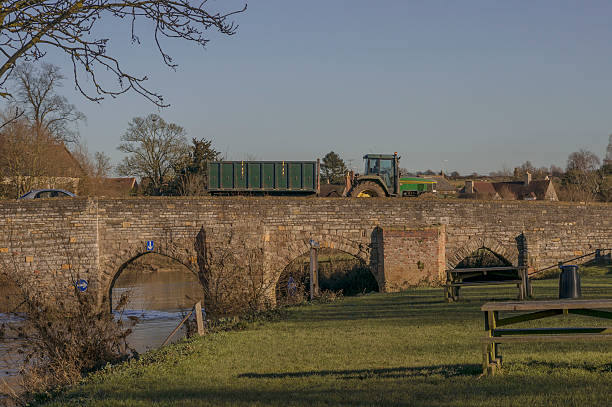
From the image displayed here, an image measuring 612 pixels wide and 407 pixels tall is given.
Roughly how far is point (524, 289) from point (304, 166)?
1250cm

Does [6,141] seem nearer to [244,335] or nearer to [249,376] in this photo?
[244,335]

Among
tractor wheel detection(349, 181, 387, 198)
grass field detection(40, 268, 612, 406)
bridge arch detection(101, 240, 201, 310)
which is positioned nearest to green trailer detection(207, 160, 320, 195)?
tractor wheel detection(349, 181, 387, 198)

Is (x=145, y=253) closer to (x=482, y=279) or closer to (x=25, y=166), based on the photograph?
(x=482, y=279)

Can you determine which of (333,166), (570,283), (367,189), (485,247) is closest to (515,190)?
(333,166)

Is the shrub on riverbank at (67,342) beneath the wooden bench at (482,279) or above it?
beneath

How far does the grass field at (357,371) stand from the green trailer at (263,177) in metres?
13.4

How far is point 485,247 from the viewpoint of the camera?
21.7m

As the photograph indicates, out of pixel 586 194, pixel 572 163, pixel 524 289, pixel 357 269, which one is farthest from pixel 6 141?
pixel 572 163

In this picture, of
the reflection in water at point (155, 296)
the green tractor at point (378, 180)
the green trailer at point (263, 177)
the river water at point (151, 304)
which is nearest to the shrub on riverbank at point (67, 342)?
the river water at point (151, 304)

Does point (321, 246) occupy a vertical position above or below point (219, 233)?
Result: below

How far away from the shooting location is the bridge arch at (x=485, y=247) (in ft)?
70.4

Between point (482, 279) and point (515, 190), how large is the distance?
56845 millimetres

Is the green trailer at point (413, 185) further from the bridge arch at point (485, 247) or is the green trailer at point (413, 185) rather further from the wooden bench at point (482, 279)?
the wooden bench at point (482, 279)

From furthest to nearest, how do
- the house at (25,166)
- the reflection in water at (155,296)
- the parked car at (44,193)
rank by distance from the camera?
→ the house at (25,166), the parked car at (44,193), the reflection in water at (155,296)
